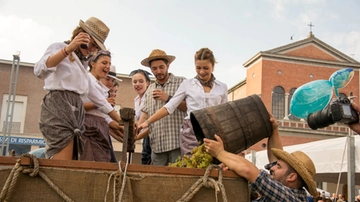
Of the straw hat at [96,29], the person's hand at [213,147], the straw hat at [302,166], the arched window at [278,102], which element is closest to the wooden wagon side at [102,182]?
the person's hand at [213,147]

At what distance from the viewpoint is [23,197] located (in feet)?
6.88

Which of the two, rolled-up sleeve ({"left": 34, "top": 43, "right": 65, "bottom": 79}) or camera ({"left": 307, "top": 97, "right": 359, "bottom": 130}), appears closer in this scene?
rolled-up sleeve ({"left": 34, "top": 43, "right": 65, "bottom": 79})

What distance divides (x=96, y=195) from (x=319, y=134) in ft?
96.2

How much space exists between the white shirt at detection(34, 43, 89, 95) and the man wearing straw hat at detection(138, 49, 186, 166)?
143cm

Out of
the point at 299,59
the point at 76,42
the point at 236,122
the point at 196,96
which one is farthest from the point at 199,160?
the point at 299,59

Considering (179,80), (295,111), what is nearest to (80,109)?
(179,80)

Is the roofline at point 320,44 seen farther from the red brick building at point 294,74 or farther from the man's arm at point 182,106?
the man's arm at point 182,106

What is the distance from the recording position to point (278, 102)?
30.5 meters

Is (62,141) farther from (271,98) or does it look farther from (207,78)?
(271,98)

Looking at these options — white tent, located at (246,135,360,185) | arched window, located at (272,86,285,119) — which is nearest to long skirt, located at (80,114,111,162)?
white tent, located at (246,135,360,185)

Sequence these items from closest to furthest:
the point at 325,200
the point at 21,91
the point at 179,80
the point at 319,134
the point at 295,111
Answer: the point at 179,80 → the point at 295,111 → the point at 325,200 → the point at 21,91 → the point at 319,134

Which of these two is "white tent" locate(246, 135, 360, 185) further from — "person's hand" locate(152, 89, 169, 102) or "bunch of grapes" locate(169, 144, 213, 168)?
"bunch of grapes" locate(169, 144, 213, 168)

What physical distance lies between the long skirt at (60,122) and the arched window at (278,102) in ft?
91.1

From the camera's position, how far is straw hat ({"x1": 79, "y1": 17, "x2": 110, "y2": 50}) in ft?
11.0
